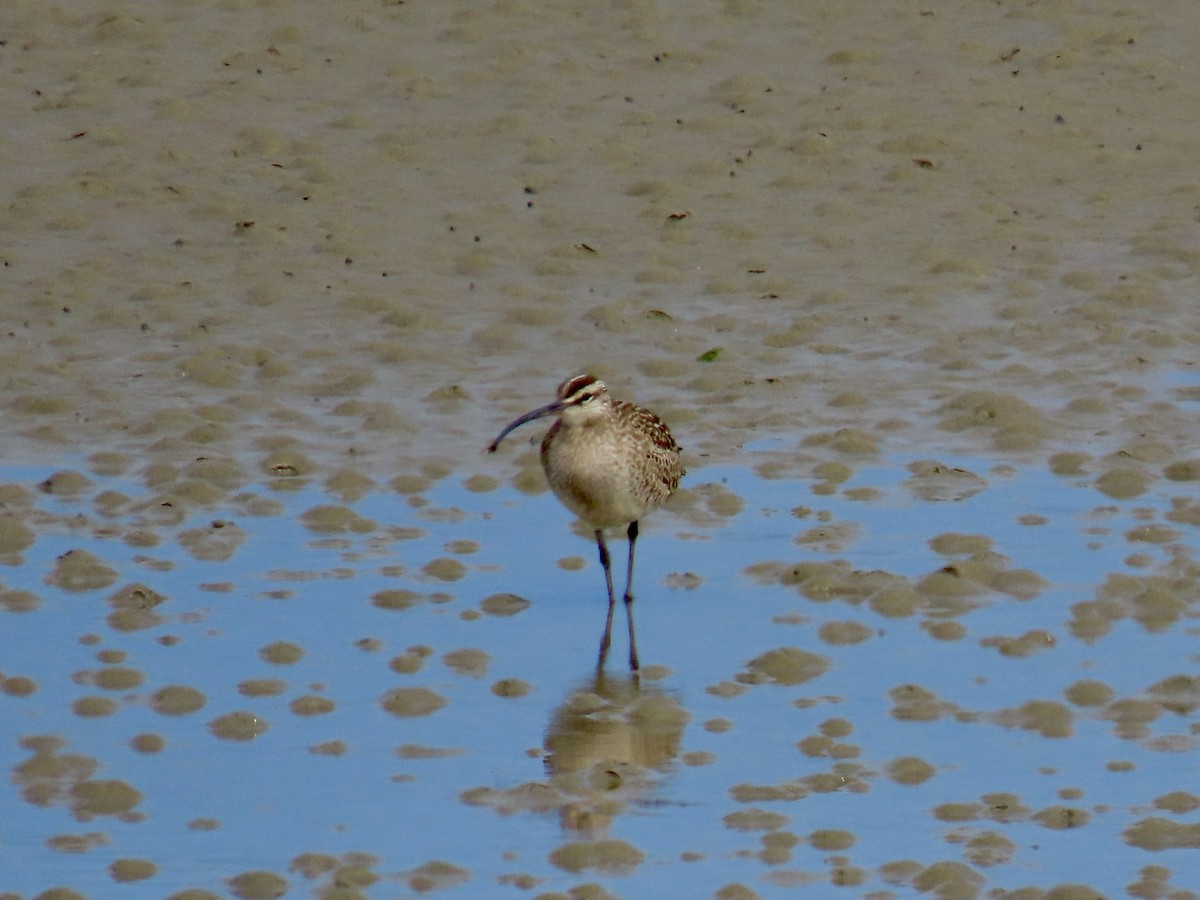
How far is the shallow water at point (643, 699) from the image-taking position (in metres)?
8.11

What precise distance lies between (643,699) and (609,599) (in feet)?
4.29

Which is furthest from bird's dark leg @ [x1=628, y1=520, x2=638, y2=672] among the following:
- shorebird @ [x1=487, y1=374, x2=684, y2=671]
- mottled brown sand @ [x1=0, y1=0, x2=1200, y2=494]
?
mottled brown sand @ [x1=0, y1=0, x2=1200, y2=494]

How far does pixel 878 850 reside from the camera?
809 cm

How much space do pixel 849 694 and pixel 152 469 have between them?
4655 millimetres

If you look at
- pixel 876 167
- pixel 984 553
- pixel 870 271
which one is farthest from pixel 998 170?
pixel 984 553

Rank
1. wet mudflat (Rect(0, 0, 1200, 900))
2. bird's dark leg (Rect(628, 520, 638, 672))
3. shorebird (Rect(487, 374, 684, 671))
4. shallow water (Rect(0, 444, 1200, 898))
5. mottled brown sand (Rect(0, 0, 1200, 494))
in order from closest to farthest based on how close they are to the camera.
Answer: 1. shallow water (Rect(0, 444, 1200, 898))
2. wet mudflat (Rect(0, 0, 1200, 900))
3. bird's dark leg (Rect(628, 520, 638, 672))
4. shorebird (Rect(487, 374, 684, 671))
5. mottled brown sand (Rect(0, 0, 1200, 494))

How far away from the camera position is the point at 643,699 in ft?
31.9

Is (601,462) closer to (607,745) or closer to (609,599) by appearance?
(609,599)

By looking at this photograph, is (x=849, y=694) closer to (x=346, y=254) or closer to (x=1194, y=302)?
(x=1194, y=302)

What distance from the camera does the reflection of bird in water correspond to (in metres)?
8.65

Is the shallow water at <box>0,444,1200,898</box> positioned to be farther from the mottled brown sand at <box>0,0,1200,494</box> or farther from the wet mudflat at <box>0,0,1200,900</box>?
the mottled brown sand at <box>0,0,1200,494</box>

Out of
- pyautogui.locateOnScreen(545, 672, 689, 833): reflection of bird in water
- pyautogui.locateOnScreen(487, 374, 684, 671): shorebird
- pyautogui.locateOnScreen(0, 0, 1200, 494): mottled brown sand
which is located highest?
pyautogui.locateOnScreen(0, 0, 1200, 494): mottled brown sand

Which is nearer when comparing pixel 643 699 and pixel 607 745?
pixel 607 745

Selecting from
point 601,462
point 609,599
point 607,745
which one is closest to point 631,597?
point 609,599
